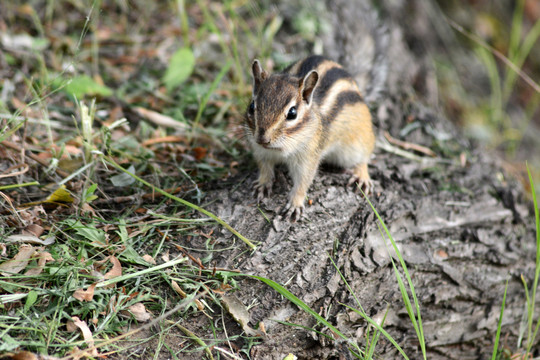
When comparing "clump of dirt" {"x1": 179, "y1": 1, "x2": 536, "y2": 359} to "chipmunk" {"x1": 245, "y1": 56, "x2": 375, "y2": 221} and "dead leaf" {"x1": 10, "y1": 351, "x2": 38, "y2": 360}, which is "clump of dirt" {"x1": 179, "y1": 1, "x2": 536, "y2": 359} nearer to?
"chipmunk" {"x1": 245, "y1": 56, "x2": 375, "y2": 221}

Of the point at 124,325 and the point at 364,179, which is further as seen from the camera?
the point at 364,179

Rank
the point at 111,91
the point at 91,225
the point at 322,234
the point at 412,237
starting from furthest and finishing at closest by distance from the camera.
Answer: the point at 111,91 < the point at 412,237 < the point at 322,234 < the point at 91,225

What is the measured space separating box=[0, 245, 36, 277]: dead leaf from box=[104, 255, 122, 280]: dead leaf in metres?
0.40

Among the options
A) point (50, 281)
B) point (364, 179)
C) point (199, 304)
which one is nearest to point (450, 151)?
point (364, 179)

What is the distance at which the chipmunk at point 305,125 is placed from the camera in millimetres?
2957

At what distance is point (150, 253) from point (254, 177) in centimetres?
98

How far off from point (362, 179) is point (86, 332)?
2.11 metres

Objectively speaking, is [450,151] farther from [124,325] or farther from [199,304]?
[124,325]

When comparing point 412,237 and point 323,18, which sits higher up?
point 323,18

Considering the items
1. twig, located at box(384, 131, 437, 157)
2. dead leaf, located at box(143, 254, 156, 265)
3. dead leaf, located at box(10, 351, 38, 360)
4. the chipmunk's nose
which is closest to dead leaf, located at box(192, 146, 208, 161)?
the chipmunk's nose

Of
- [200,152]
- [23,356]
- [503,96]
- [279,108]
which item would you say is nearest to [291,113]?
[279,108]

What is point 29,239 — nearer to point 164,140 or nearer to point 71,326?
point 71,326

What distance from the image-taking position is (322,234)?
298cm

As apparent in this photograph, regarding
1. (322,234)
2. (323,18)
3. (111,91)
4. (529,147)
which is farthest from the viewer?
(529,147)
